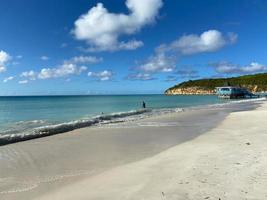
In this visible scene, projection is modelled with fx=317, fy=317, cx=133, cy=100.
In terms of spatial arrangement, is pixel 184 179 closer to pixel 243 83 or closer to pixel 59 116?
pixel 59 116

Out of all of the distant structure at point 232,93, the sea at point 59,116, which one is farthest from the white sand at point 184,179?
the distant structure at point 232,93

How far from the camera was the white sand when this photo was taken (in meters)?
6.16

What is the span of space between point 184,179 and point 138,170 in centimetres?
153

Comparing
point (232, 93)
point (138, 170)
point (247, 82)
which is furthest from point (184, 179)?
point (247, 82)

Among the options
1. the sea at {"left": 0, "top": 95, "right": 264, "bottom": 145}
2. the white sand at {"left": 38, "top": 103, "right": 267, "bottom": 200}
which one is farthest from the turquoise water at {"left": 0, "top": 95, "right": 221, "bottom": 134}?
the white sand at {"left": 38, "top": 103, "right": 267, "bottom": 200}

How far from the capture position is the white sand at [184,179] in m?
6.16

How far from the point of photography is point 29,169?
888cm

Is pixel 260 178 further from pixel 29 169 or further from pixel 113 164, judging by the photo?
pixel 29 169

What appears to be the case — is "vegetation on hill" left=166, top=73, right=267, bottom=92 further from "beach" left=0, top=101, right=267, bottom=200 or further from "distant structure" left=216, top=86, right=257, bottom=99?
"beach" left=0, top=101, right=267, bottom=200

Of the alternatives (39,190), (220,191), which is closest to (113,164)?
(39,190)

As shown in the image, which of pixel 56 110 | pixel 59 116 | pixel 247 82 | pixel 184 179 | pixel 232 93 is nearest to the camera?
→ pixel 184 179

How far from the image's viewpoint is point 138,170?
824cm

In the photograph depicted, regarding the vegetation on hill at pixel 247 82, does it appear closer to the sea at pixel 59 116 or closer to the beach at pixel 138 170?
the sea at pixel 59 116

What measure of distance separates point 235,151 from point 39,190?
6.27 meters
